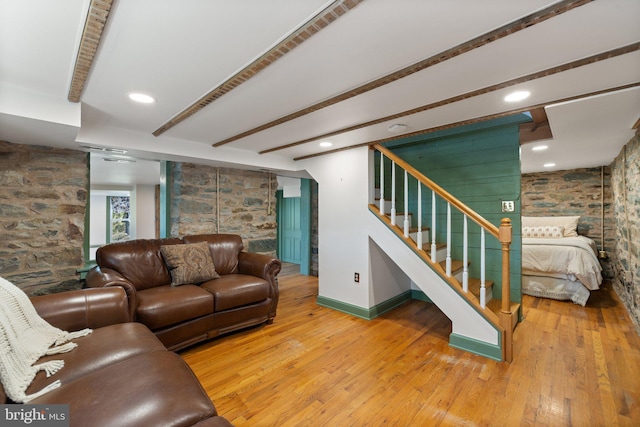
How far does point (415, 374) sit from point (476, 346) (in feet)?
2.25

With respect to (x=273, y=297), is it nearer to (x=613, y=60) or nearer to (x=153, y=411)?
(x=153, y=411)

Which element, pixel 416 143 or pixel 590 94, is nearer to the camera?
pixel 590 94

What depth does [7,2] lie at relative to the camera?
1.04 meters

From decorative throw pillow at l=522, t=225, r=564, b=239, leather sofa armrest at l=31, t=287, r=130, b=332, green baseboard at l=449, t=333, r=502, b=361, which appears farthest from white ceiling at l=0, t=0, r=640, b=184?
decorative throw pillow at l=522, t=225, r=564, b=239

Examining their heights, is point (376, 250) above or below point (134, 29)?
below

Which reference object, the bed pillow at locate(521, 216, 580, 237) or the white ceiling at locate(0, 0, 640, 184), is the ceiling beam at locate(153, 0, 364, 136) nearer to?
the white ceiling at locate(0, 0, 640, 184)

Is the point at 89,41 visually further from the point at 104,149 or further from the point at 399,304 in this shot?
the point at 399,304

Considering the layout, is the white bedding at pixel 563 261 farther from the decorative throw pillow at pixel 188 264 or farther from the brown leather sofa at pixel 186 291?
the decorative throw pillow at pixel 188 264

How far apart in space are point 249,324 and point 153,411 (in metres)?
1.85

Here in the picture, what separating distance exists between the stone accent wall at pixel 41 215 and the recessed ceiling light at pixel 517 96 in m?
3.86

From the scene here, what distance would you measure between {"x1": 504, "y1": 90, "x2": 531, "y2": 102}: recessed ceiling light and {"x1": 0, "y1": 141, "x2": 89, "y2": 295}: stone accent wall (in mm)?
3860

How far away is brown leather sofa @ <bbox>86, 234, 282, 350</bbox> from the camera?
2178 millimetres

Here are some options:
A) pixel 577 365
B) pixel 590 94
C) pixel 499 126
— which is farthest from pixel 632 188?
pixel 577 365

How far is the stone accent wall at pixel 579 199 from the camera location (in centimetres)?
457
